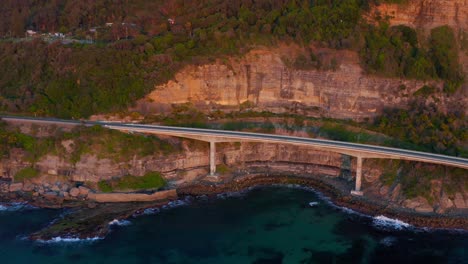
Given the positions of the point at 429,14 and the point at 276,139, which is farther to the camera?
the point at 429,14

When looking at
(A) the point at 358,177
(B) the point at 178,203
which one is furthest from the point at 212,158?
(A) the point at 358,177

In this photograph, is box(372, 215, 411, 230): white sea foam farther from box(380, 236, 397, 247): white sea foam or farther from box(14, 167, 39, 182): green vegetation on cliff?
box(14, 167, 39, 182): green vegetation on cliff

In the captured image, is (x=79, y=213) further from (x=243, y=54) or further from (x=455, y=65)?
(x=455, y=65)

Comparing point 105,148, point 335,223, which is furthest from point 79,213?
point 335,223

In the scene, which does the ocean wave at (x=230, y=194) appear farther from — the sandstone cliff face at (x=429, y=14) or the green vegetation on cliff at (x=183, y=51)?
the sandstone cliff face at (x=429, y=14)

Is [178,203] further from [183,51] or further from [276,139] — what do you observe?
[183,51]

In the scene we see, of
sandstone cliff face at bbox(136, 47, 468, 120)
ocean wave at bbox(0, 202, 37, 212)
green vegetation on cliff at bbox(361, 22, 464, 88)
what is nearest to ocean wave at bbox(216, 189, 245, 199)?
sandstone cliff face at bbox(136, 47, 468, 120)
